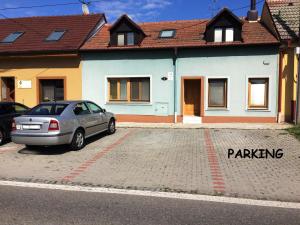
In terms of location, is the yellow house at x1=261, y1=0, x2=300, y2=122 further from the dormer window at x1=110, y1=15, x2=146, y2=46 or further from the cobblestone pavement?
the dormer window at x1=110, y1=15, x2=146, y2=46

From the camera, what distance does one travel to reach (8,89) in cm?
1788

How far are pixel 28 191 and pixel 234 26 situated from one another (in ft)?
41.3

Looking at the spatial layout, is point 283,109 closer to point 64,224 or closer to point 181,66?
point 181,66

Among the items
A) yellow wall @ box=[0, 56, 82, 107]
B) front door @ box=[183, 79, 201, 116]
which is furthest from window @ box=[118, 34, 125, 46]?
front door @ box=[183, 79, 201, 116]

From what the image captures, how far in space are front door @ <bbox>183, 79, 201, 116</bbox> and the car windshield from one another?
7.87 meters

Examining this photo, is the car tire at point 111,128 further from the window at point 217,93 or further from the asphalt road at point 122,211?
the asphalt road at point 122,211

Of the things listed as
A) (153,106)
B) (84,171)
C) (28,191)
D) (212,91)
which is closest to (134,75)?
(153,106)

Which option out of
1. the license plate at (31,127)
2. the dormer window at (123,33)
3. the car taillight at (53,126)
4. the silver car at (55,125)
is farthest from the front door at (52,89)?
the car taillight at (53,126)

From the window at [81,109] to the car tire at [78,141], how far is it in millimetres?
559

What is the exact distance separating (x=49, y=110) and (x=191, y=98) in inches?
332

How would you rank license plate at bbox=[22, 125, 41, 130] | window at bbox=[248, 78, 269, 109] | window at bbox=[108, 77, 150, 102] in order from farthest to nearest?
window at bbox=[108, 77, 150, 102] < window at bbox=[248, 78, 269, 109] < license plate at bbox=[22, 125, 41, 130]

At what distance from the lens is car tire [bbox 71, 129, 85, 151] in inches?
369

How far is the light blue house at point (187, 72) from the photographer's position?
48.1 ft

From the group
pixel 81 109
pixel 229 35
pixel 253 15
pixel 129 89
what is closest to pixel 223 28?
pixel 229 35
